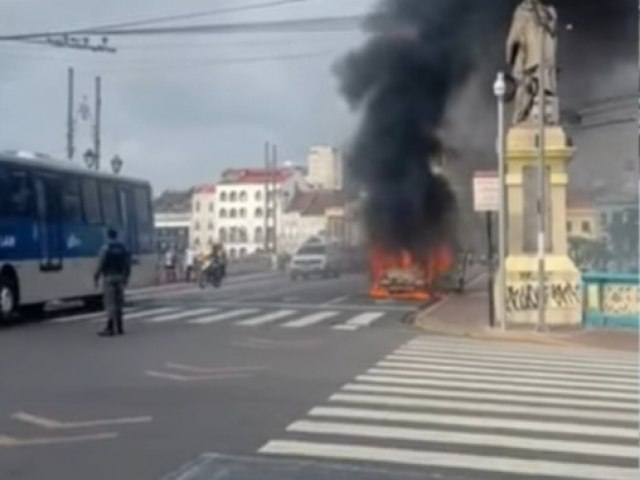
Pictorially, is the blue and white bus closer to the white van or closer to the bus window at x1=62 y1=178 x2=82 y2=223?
the bus window at x1=62 y1=178 x2=82 y2=223

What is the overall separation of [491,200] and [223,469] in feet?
50.4

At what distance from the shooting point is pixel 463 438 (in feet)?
30.8

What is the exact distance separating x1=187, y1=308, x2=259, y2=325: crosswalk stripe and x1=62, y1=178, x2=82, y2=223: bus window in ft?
12.4

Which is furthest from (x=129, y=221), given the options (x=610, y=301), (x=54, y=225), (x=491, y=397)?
(x=491, y=397)

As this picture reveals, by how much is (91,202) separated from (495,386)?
16359 millimetres

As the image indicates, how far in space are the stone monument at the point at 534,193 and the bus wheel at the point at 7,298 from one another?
9818 millimetres

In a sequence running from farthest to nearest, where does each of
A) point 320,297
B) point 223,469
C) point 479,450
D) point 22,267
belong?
point 320,297
point 22,267
point 479,450
point 223,469

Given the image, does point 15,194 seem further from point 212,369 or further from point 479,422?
point 479,422

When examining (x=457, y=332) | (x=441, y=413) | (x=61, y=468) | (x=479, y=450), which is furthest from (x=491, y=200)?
(x=61, y=468)

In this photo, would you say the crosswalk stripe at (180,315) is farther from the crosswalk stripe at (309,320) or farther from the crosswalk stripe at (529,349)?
the crosswalk stripe at (529,349)

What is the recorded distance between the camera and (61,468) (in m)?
8.05

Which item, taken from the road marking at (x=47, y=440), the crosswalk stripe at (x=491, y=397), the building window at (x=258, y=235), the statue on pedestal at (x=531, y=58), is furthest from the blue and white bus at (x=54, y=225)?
the building window at (x=258, y=235)

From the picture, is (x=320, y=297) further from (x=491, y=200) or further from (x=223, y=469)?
(x=223, y=469)

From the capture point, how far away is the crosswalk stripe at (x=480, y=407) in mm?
10883
